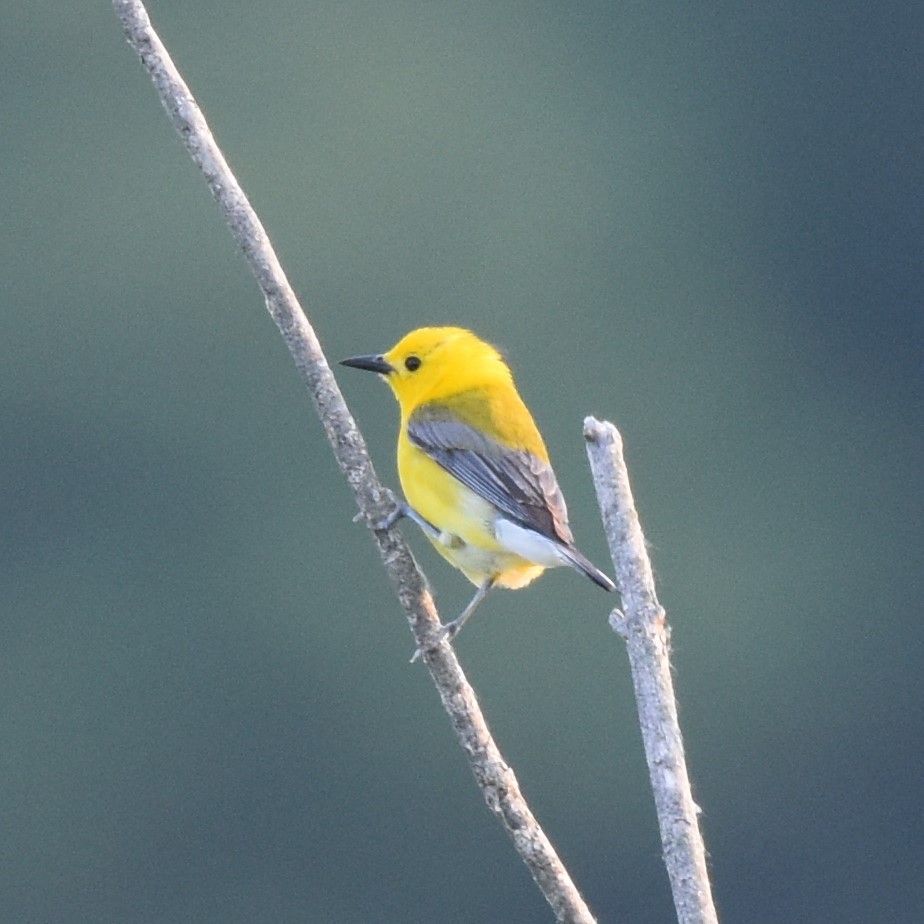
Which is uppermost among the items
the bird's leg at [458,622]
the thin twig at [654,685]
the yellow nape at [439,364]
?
the yellow nape at [439,364]

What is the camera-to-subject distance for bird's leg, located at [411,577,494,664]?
110 inches

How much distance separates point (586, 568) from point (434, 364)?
0.98 meters

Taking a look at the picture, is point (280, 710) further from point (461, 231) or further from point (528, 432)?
point (528, 432)

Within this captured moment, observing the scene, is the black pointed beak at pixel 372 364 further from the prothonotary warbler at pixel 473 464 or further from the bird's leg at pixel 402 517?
the bird's leg at pixel 402 517

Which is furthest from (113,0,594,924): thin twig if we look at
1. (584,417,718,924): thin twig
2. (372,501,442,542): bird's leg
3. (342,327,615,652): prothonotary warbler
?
(342,327,615,652): prothonotary warbler

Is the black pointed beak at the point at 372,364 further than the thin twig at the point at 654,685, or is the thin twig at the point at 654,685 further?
the black pointed beak at the point at 372,364

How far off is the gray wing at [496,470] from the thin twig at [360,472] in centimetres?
132

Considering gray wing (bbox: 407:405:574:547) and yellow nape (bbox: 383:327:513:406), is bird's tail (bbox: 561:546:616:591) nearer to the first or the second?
gray wing (bbox: 407:405:574:547)

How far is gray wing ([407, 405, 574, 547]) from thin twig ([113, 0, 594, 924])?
4.35 feet

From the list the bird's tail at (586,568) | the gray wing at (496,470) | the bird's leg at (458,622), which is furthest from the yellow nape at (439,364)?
the bird's tail at (586,568)

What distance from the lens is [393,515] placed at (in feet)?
10.4

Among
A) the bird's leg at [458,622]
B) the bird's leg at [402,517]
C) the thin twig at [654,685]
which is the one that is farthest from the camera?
the bird's leg at [402,517]

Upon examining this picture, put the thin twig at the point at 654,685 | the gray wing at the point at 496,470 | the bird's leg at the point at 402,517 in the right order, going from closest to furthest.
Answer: the thin twig at the point at 654,685
the bird's leg at the point at 402,517
the gray wing at the point at 496,470

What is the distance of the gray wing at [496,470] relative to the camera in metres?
4.33
